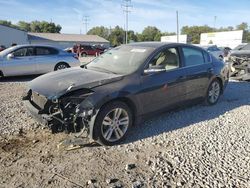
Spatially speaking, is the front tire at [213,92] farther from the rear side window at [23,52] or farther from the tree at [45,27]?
the tree at [45,27]

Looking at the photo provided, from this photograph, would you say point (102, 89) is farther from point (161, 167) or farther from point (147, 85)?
point (161, 167)

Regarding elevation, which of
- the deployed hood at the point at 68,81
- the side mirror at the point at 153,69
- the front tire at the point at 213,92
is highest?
the side mirror at the point at 153,69

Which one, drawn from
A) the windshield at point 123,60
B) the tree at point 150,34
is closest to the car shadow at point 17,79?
the windshield at point 123,60

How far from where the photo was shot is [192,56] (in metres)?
6.17

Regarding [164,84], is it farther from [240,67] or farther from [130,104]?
[240,67]

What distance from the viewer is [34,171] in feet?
11.9

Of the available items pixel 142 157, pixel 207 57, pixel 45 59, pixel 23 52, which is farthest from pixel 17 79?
pixel 142 157

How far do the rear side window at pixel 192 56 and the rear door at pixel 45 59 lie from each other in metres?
6.96

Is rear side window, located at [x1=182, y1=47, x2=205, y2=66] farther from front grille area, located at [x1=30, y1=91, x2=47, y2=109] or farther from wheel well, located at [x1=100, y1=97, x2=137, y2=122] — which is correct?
front grille area, located at [x1=30, y1=91, x2=47, y2=109]

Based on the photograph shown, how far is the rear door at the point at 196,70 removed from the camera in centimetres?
590

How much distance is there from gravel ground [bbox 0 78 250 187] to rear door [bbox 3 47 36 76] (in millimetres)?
5255

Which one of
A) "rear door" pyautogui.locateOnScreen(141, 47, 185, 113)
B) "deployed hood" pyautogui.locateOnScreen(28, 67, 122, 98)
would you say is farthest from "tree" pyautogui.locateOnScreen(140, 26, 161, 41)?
"deployed hood" pyautogui.locateOnScreen(28, 67, 122, 98)

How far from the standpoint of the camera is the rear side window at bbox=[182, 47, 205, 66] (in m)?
5.95

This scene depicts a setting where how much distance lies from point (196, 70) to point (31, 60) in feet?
23.8
